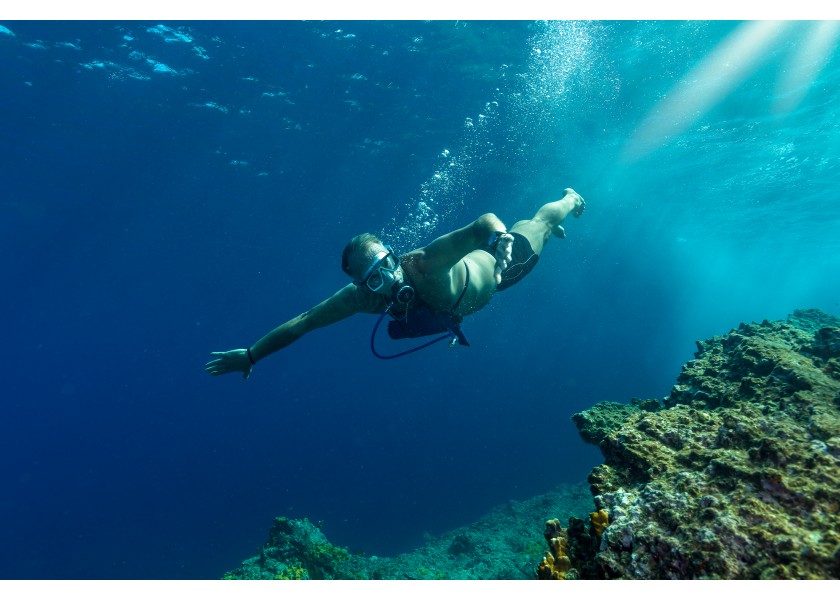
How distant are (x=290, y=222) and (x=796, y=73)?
94.7 ft

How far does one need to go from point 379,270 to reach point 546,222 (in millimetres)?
3000

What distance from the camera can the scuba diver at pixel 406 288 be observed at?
380cm

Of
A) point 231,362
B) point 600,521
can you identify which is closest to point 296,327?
point 231,362

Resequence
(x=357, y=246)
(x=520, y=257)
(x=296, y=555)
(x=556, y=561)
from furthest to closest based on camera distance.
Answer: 1. (x=296, y=555)
2. (x=520, y=257)
3. (x=357, y=246)
4. (x=556, y=561)

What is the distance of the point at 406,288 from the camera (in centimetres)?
401

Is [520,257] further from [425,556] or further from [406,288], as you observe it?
[425,556]

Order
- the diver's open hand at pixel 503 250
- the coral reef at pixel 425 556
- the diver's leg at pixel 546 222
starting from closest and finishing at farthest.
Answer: the diver's open hand at pixel 503 250 → the diver's leg at pixel 546 222 → the coral reef at pixel 425 556

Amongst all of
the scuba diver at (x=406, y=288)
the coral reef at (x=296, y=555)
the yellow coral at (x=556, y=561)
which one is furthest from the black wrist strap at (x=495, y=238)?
the coral reef at (x=296, y=555)

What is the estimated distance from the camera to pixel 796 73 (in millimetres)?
15594

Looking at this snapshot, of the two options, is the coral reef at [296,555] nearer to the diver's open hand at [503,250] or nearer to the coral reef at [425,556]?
the coral reef at [425,556]

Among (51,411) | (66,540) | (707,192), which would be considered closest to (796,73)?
(707,192)

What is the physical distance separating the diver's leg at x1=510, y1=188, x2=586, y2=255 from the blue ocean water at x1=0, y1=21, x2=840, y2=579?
11.9m

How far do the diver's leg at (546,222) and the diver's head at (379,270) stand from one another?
198 centimetres

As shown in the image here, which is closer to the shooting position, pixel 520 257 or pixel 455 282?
pixel 455 282
